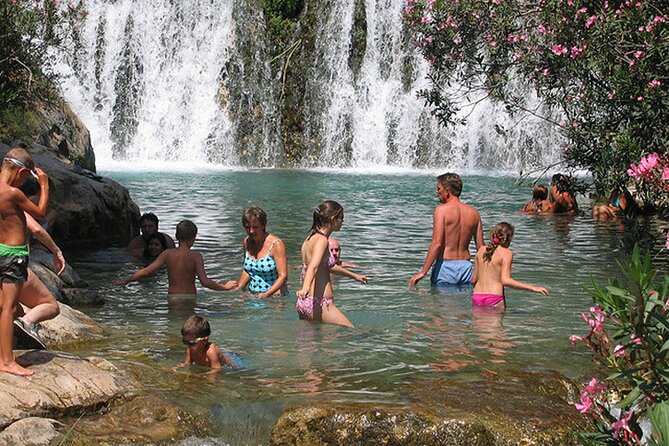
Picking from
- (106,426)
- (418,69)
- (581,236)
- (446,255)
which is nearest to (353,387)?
(106,426)

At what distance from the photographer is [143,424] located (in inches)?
245

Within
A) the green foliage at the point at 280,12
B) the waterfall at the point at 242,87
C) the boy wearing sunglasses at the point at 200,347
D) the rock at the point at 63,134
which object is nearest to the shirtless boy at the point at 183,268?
the boy wearing sunglasses at the point at 200,347

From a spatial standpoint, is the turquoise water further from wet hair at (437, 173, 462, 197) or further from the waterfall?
the waterfall

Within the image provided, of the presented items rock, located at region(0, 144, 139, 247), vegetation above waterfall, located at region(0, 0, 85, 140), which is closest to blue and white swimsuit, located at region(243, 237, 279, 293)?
rock, located at region(0, 144, 139, 247)

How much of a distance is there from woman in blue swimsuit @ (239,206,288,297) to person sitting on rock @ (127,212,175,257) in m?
3.81

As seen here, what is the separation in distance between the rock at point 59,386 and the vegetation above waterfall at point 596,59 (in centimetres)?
485

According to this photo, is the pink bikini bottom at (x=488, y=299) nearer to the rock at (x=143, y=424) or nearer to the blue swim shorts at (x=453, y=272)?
the blue swim shorts at (x=453, y=272)

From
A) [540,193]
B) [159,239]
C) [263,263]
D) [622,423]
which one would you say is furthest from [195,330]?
[540,193]

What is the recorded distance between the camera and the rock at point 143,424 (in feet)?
19.8

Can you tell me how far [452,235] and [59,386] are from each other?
17.2 feet

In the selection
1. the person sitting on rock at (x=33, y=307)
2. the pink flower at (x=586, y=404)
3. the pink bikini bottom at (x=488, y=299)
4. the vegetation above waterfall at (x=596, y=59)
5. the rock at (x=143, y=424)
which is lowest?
the rock at (x=143, y=424)

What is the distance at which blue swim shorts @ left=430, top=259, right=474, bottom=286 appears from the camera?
10.7 m

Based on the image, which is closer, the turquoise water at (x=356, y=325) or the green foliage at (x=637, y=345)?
the green foliage at (x=637, y=345)

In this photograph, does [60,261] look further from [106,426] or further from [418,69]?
[418,69]
